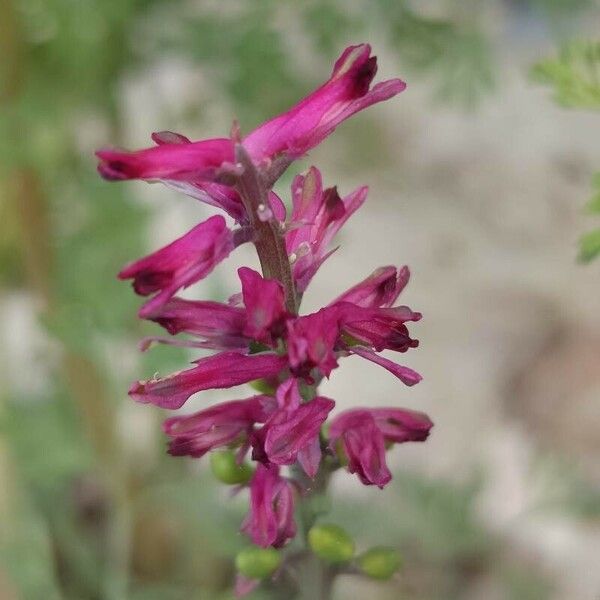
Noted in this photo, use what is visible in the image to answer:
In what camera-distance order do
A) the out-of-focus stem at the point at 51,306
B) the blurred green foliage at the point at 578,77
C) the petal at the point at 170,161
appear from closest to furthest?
the petal at the point at 170,161
the blurred green foliage at the point at 578,77
the out-of-focus stem at the point at 51,306

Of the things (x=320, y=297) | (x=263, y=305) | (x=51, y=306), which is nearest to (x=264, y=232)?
(x=263, y=305)

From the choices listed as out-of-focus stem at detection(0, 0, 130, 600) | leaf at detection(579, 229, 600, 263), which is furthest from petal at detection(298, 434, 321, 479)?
out-of-focus stem at detection(0, 0, 130, 600)

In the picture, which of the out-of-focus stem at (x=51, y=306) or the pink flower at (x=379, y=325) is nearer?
the pink flower at (x=379, y=325)

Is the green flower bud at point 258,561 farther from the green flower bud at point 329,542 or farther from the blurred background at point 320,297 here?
the blurred background at point 320,297

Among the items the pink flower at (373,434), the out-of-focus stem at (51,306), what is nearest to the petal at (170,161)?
the pink flower at (373,434)

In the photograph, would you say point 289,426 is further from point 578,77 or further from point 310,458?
point 578,77

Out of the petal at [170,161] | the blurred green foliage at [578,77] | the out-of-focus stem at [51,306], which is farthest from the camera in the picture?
the out-of-focus stem at [51,306]

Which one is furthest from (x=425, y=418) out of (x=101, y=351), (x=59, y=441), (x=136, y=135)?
(x=136, y=135)
